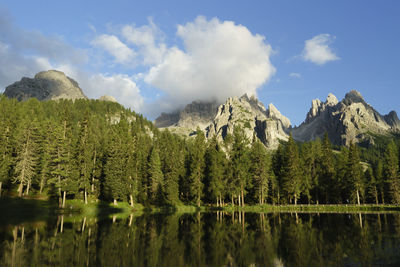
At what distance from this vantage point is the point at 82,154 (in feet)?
212

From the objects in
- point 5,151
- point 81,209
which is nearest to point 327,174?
point 81,209

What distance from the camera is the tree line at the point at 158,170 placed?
202ft

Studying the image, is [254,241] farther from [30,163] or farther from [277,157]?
[277,157]

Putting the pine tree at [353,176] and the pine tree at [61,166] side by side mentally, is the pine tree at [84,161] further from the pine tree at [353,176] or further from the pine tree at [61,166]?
the pine tree at [353,176]

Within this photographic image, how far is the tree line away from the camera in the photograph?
6156 centimetres

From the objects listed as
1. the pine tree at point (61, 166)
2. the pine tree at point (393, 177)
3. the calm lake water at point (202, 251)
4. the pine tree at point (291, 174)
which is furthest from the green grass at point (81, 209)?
the calm lake water at point (202, 251)

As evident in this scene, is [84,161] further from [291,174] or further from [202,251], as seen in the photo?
[291,174]

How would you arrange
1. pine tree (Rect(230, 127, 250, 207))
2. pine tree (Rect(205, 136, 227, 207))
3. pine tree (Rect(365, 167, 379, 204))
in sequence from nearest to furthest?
pine tree (Rect(230, 127, 250, 207)), pine tree (Rect(205, 136, 227, 207)), pine tree (Rect(365, 167, 379, 204))

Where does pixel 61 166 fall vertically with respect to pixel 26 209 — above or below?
above

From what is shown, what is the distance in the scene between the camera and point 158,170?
80.2 m

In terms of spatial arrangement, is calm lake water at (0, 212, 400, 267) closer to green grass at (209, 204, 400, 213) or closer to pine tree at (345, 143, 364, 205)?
green grass at (209, 204, 400, 213)

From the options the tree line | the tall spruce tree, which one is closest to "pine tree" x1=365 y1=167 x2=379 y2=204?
the tree line

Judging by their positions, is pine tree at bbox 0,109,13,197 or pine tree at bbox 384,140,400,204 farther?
pine tree at bbox 384,140,400,204

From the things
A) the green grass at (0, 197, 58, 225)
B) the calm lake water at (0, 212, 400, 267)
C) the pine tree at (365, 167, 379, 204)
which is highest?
the pine tree at (365, 167, 379, 204)
